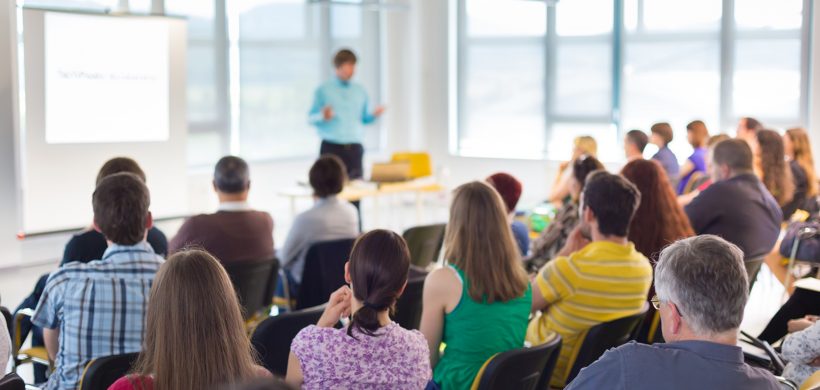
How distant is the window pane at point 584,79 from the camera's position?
11.3m

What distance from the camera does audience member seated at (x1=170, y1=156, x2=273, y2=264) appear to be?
445cm

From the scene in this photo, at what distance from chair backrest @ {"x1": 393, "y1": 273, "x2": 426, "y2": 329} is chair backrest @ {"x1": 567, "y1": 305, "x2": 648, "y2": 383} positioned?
2.78ft

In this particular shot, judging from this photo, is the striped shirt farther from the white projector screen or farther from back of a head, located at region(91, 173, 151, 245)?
the white projector screen

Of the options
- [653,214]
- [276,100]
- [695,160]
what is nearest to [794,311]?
[653,214]

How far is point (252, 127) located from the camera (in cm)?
1042

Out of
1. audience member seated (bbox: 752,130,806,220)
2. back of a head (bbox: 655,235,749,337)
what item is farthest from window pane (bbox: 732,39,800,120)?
back of a head (bbox: 655,235,749,337)

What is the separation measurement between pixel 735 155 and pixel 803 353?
8.37 ft

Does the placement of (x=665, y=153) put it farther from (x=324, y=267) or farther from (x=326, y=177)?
(x=324, y=267)

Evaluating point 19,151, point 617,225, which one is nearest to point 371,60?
point 19,151

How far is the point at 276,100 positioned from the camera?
10688 millimetres

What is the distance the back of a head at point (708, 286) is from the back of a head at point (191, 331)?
3.23 ft

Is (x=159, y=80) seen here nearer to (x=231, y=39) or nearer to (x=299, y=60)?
(x=231, y=39)

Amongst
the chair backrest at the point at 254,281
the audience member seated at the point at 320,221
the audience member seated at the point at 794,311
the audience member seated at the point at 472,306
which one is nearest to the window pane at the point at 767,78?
the audience member seated at the point at 320,221

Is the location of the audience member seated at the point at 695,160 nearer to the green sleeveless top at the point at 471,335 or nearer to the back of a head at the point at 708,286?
the green sleeveless top at the point at 471,335
